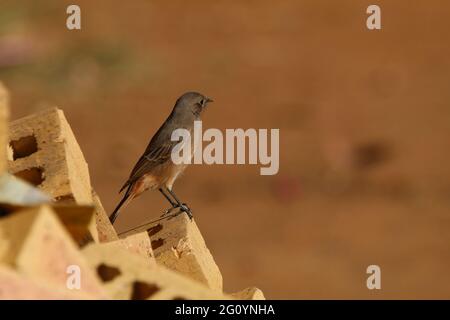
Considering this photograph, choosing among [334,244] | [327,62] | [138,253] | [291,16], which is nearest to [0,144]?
[138,253]

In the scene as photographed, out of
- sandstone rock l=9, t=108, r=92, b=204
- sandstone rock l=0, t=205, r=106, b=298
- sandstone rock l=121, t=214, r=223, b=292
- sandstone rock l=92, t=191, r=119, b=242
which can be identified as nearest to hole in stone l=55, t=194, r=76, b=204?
sandstone rock l=9, t=108, r=92, b=204

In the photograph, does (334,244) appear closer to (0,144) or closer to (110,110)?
(110,110)

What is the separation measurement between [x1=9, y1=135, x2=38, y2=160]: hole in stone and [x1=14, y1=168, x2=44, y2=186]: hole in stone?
0.17 m

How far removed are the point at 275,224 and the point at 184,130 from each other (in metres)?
4.43

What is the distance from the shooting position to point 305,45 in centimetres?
1889

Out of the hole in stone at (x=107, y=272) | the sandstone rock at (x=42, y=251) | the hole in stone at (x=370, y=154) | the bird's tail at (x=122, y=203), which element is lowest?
the hole in stone at (x=370, y=154)

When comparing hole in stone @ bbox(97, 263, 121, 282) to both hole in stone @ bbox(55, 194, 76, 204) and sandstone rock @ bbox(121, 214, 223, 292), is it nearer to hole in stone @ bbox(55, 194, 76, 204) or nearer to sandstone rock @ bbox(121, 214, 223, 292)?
hole in stone @ bbox(55, 194, 76, 204)

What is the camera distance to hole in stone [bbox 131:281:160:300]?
16.7ft

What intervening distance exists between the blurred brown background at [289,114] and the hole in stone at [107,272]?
7.82 metres

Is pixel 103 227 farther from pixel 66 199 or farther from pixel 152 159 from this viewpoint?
pixel 152 159

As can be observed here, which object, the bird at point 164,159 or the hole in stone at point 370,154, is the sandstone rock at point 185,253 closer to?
the bird at point 164,159

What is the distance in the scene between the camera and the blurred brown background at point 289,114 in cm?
1435

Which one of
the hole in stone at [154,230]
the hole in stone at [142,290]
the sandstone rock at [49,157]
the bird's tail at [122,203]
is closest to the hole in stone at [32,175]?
the sandstone rock at [49,157]

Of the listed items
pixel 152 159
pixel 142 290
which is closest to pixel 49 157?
pixel 142 290
